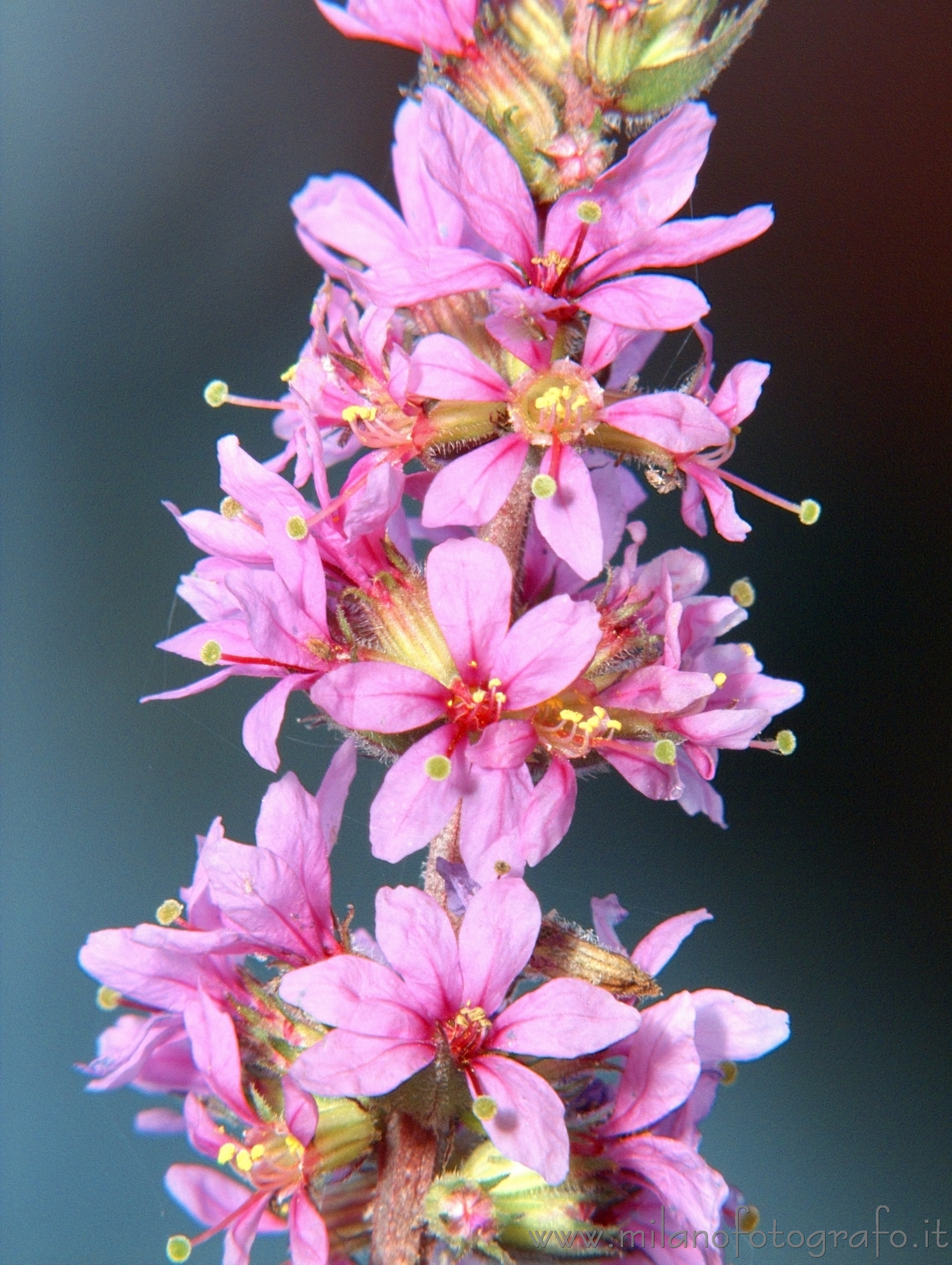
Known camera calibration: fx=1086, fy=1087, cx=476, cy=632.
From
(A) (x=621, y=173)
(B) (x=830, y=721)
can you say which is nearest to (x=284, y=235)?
(B) (x=830, y=721)

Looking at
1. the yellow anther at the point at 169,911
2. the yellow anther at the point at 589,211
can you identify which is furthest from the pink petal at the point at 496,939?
the yellow anther at the point at 589,211

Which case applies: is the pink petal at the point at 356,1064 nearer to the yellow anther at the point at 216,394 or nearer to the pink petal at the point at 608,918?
the pink petal at the point at 608,918

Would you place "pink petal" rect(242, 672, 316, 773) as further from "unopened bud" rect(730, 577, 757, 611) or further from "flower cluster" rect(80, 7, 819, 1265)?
"unopened bud" rect(730, 577, 757, 611)

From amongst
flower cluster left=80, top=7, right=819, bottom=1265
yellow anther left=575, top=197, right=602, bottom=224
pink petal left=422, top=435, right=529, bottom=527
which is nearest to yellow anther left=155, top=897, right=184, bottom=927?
flower cluster left=80, top=7, right=819, bottom=1265

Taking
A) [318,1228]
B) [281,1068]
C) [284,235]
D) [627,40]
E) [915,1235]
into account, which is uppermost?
[284,235]

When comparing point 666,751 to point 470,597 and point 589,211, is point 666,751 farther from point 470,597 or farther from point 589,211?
point 589,211

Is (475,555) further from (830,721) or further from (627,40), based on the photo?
(830,721)

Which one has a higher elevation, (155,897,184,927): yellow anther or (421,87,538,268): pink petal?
(421,87,538,268): pink petal
